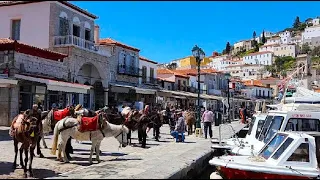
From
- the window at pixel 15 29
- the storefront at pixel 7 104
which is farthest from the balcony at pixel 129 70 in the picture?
the storefront at pixel 7 104

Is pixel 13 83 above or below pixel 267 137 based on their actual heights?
above

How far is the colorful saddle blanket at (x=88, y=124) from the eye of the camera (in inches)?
430

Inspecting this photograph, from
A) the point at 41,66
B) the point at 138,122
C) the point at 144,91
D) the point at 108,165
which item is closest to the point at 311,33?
the point at 144,91

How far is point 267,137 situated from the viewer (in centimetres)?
1164

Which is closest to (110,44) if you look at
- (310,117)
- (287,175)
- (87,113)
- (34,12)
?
(34,12)

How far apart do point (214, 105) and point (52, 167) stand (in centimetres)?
4976

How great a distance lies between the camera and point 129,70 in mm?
37406

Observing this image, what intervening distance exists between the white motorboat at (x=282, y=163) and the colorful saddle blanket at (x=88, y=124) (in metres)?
3.74

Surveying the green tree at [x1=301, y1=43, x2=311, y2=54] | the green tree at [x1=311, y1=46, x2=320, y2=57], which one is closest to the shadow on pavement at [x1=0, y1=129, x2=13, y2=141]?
the green tree at [x1=311, y1=46, x2=320, y2=57]

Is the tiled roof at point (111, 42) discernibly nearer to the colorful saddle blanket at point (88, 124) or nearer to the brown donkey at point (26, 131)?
the colorful saddle blanket at point (88, 124)

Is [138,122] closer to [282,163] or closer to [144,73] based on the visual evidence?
[282,163]

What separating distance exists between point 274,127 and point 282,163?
2.78 meters

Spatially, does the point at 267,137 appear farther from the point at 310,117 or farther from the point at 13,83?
the point at 13,83

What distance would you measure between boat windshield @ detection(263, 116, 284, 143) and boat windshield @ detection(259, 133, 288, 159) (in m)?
1.20
